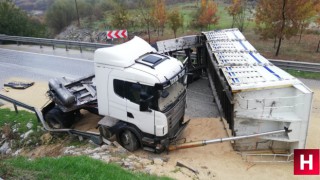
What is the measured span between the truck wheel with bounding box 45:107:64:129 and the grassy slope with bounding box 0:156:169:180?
294 cm

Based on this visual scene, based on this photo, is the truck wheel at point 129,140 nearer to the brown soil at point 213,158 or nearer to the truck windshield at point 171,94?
the brown soil at point 213,158

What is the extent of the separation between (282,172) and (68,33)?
129 ft

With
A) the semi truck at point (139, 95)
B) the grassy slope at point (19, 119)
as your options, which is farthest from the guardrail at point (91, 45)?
the grassy slope at point (19, 119)

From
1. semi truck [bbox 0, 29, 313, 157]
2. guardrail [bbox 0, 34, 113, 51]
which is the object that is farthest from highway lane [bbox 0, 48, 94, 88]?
semi truck [bbox 0, 29, 313, 157]

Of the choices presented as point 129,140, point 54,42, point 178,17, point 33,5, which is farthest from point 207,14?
point 33,5

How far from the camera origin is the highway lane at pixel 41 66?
15406mm

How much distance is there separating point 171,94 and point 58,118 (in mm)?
3860

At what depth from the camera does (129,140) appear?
870 cm

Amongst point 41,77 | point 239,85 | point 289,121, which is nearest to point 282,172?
point 289,121

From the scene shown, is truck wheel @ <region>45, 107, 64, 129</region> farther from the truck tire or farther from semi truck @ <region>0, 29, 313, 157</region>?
semi truck @ <region>0, 29, 313, 157</region>

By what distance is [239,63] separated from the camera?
955 centimetres

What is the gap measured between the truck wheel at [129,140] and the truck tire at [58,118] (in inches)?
88.6

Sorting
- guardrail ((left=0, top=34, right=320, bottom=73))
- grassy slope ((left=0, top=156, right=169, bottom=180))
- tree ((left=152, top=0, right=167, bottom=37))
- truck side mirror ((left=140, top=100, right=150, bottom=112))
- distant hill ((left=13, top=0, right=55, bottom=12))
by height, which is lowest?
distant hill ((left=13, top=0, right=55, bottom=12))

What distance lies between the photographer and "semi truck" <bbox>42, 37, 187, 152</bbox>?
26.0 ft
